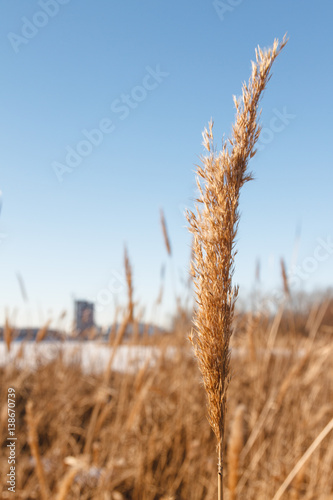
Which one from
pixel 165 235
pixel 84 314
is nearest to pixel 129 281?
pixel 165 235

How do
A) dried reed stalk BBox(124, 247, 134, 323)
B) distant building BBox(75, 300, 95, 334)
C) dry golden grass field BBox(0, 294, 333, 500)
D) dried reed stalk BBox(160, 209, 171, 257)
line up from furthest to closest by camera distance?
distant building BBox(75, 300, 95, 334) < dried reed stalk BBox(160, 209, 171, 257) < dry golden grass field BBox(0, 294, 333, 500) < dried reed stalk BBox(124, 247, 134, 323)

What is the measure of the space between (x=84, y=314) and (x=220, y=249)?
4.55 meters

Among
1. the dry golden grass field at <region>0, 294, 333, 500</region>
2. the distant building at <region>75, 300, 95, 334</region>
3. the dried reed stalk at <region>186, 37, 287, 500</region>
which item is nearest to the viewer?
the dried reed stalk at <region>186, 37, 287, 500</region>

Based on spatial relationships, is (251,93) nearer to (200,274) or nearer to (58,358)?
(200,274)

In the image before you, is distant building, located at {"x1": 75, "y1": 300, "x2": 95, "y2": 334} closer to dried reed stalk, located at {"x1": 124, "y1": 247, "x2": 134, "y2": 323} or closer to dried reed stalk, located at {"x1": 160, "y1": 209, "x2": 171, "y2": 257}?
dried reed stalk, located at {"x1": 160, "y1": 209, "x2": 171, "y2": 257}

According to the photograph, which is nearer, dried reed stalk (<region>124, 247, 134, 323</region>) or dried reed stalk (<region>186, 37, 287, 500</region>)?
dried reed stalk (<region>186, 37, 287, 500</region>)

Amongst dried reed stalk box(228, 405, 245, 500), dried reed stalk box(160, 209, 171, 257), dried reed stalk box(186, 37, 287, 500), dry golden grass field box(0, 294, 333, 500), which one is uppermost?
dried reed stalk box(160, 209, 171, 257)

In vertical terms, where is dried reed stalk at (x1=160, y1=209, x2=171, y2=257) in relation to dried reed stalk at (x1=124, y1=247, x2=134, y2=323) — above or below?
above

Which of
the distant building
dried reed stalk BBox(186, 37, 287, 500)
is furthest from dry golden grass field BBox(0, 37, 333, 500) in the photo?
the distant building

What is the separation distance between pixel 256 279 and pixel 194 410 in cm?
109

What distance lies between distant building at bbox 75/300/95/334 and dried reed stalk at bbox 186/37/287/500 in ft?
13.8

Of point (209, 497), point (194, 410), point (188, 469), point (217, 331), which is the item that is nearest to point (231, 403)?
point (194, 410)

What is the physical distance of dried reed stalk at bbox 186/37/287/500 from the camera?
64cm

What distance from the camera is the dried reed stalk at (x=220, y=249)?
2.09 ft
